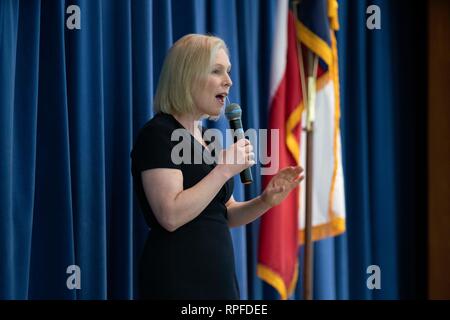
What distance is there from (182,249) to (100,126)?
77cm

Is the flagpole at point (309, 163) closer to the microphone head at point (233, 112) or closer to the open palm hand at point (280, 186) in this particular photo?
the open palm hand at point (280, 186)

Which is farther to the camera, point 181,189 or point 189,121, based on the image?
point 189,121

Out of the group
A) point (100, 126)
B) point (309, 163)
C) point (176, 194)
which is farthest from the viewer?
point (309, 163)

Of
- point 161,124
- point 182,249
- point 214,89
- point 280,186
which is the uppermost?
point 214,89

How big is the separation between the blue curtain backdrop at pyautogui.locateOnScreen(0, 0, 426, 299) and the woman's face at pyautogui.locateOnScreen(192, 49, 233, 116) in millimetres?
610

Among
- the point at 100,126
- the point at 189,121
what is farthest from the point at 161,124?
the point at 100,126

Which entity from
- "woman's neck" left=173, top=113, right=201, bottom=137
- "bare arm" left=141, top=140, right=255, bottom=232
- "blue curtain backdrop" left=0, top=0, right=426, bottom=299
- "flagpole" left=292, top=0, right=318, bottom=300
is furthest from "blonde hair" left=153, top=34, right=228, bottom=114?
"flagpole" left=292, top=0, right=318, bottom=300

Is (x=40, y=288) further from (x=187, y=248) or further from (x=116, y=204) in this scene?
(x=187, y=248)

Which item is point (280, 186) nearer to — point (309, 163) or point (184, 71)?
point (184, 71)

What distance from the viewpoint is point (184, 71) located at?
201cm

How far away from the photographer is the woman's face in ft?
6.64

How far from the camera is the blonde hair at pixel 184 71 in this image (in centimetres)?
201

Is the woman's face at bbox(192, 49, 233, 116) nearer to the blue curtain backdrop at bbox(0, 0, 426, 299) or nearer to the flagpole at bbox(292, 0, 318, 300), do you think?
the blue curtain backdrop at bbox(0, 0, 426, 299)

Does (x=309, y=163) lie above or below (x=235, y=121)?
below
